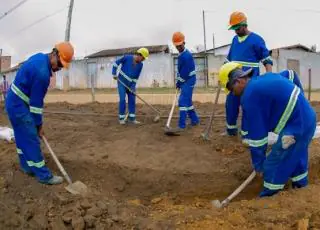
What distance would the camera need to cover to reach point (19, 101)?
5.38m

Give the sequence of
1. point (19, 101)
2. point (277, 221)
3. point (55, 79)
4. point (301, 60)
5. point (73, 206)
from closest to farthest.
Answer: point (277, 221) < point (73, 206) < point (19, 101) < point (301, 60) < point (55, 79)

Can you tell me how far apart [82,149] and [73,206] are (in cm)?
247

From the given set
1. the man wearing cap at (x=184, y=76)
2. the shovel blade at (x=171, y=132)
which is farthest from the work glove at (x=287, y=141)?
the man wearing cap at (x=184, y=76)

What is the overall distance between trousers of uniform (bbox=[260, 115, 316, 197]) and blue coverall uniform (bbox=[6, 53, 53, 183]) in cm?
272

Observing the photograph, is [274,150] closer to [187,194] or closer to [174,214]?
[174,214]

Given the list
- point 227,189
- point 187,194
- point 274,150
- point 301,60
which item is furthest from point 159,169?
point 301,60

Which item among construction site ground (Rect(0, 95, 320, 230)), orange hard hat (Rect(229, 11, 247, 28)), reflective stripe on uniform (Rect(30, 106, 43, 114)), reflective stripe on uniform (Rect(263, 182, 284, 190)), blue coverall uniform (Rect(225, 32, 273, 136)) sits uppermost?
orange hard hat (Rect(229, 11, 247, 28))

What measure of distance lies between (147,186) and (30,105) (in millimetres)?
2056

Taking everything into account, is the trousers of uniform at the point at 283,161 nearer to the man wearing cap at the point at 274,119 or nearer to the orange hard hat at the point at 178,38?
the man wearing cap at the point at 274,119

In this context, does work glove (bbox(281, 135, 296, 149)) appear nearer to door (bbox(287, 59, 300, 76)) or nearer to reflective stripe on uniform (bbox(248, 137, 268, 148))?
reflective stripe on uniform (bbox(248, 137, 268, 148))

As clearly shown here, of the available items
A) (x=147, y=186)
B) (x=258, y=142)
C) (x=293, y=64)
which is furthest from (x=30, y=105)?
(x=293, y=64)

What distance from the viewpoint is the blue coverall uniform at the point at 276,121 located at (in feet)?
14.6

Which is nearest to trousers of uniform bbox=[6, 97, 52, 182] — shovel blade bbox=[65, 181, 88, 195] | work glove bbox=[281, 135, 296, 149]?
shovel blade bbox=[65, 181, 88, 195]

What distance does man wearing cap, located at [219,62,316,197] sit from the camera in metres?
4.44
